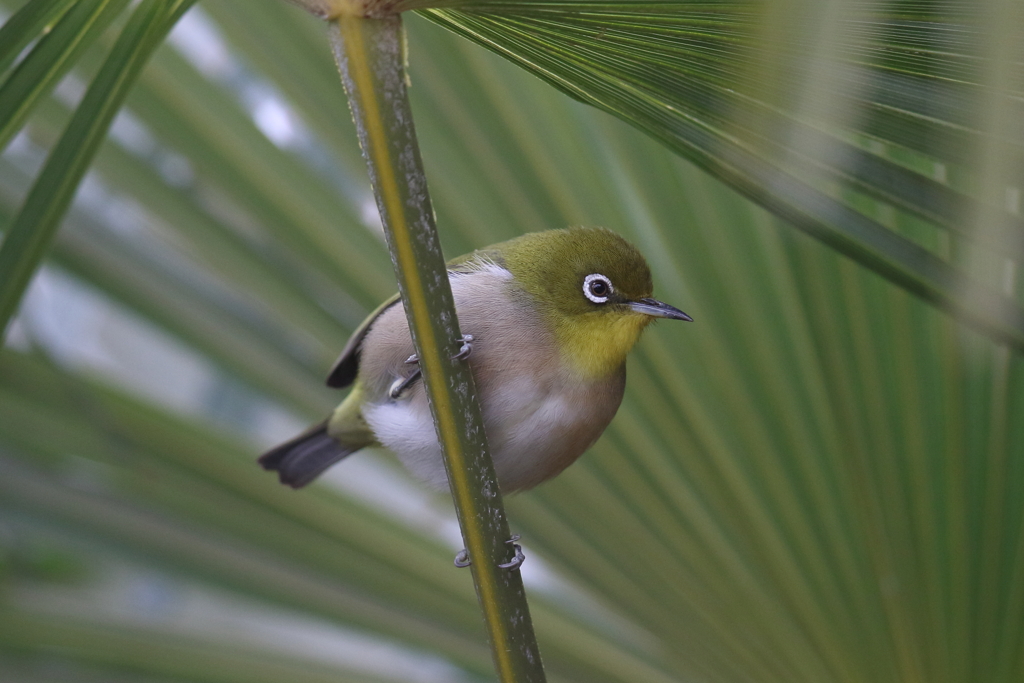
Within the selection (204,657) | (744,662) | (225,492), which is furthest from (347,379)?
(744,662)

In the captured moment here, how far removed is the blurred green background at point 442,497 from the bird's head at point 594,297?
24cm

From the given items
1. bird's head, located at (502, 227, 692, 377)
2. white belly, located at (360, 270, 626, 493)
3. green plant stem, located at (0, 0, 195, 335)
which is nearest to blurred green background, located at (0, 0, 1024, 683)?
bird's head, located at (502, 227, 692, 377)

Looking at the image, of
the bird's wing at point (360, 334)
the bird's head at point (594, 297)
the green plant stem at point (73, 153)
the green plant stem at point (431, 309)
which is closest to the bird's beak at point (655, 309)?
the bird's head at point (594, 297)

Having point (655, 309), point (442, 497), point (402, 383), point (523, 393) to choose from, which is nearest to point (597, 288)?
point (655, 309)

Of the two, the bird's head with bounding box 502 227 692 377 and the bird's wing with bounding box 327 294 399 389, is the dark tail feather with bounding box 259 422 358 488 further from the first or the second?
the bird's head with bounding box 502 227 692 377

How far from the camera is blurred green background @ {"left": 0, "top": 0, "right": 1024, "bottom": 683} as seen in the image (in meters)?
1.98

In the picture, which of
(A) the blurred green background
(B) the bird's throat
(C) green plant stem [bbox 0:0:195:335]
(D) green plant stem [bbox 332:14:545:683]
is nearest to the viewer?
(C) green plant stem [bbox 0:0:195:335]

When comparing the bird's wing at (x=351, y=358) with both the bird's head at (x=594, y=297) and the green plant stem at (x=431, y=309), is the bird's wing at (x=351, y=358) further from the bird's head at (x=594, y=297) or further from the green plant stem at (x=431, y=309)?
the green plant stem at (x=431, y=309)

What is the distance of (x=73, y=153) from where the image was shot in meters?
1.04

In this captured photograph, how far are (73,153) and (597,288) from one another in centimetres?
127

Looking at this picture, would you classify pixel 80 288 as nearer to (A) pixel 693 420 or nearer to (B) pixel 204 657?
(B) pixel 204 657

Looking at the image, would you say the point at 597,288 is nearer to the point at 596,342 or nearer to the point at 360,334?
the point at 596,342

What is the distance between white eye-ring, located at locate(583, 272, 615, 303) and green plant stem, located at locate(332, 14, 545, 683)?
873mm

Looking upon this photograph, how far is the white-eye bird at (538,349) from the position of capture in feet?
6.73
